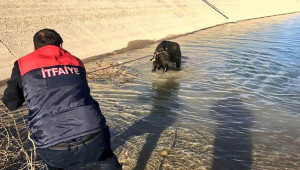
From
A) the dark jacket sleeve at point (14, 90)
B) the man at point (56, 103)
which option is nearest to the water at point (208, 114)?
the man at point (56, 103)

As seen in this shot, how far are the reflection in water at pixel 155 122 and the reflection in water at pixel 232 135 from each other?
108 centimetres

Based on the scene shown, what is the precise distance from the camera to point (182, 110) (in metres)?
6.67

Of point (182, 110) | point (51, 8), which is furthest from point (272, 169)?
point (51, 8)

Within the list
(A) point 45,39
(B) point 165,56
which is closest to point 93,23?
(B) point 165,56

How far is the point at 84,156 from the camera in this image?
2650 mm

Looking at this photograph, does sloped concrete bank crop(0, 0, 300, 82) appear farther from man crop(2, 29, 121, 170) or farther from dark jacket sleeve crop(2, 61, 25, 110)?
man crop(2, 29, 121, 170)

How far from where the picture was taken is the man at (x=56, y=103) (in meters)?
2.47

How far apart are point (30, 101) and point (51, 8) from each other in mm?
11113

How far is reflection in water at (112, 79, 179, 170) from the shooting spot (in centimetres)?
503

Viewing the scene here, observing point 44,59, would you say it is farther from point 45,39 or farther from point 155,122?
point 155,122

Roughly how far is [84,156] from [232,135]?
146 inches

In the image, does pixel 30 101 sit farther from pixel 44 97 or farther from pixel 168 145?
pixel 168 145

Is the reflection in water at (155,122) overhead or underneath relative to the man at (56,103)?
underneath

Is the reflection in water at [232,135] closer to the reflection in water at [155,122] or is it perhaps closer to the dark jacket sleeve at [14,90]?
the reflection in water at [155,122]
